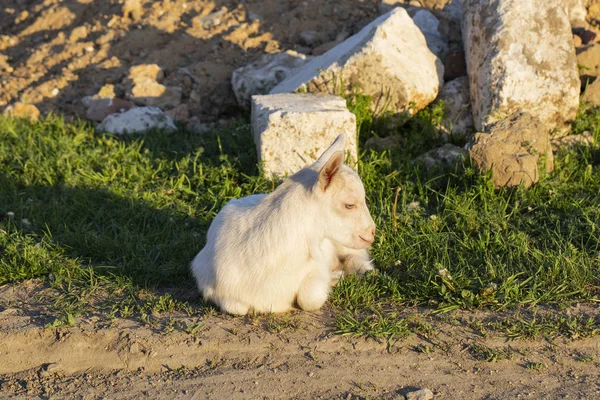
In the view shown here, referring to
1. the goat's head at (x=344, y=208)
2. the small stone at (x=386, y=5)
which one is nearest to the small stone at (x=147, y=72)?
the small stone at (x=386, y=5)

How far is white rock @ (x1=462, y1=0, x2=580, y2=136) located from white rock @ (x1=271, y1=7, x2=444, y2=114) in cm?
58

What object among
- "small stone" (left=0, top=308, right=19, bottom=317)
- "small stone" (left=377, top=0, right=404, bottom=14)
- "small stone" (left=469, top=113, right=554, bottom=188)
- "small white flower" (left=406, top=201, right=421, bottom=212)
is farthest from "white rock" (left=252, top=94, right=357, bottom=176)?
"small stone" (left=377, top=0, right=404, bottom=14)

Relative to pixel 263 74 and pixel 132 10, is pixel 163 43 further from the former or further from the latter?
pixel 263 74

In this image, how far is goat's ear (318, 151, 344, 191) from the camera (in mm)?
4425

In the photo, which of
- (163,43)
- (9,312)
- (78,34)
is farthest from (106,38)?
(9,312)

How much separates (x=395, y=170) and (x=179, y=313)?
115 inches

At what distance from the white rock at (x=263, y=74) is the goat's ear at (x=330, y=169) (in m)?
4.54

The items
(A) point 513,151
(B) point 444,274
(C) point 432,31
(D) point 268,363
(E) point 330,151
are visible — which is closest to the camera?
(D) point 268,363

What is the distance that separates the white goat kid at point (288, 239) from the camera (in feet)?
15.5

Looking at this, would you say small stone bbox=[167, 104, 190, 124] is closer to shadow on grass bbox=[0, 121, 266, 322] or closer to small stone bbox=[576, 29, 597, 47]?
shadow on grass bbox=[0, 121, 266, 322]

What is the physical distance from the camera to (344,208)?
471cm

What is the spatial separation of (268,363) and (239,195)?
2623 mm

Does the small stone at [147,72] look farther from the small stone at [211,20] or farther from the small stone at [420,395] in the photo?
the small stone at [420,395]

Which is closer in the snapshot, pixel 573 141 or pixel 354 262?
pixel 354 262
